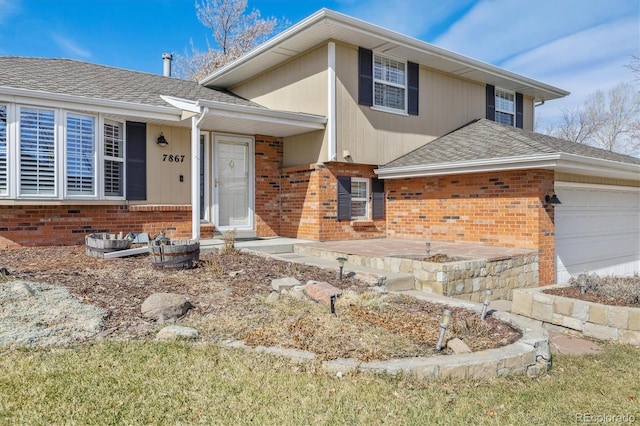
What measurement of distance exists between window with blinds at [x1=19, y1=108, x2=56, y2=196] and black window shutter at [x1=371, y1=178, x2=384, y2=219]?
265 inches

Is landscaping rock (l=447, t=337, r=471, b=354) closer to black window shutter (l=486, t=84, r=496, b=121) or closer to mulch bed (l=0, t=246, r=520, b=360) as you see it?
mulch bed (l=0, t=246, r=520, b=360)

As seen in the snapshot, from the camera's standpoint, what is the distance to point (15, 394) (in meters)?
2.66

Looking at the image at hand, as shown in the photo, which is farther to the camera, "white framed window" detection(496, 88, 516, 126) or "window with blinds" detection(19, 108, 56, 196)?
"white framed window" detection(496, 88, 516, 126)

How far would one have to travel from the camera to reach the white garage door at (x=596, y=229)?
30.5 ft

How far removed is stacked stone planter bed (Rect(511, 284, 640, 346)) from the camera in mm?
5109

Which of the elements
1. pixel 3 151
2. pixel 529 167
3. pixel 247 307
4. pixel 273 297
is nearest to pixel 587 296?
pixel 529 167

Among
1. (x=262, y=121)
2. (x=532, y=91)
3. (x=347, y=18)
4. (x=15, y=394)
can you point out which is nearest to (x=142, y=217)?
(x=262, y=121)

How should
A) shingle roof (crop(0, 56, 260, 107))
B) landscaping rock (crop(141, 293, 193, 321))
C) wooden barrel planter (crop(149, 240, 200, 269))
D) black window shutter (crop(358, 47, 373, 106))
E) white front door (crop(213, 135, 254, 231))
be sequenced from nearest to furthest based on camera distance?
landscaping rock (crop(141, 293, 193, 321))
wooden barrel planter (crop(149, 240, 200, 269))
shingle roof (crop(0, 56, 260, 107))
black window shutter (crop(358, 47, 373, 106))
white front door (crop(213, 135, 254, 231))

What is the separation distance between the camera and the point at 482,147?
9.40m

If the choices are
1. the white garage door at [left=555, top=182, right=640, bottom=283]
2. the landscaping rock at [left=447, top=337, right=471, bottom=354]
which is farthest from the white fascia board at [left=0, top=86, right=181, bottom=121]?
the white garage door at [left=555, top=182, right=640, bottom=283]

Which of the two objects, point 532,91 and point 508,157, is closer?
point 508,157

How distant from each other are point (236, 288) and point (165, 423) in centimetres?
285

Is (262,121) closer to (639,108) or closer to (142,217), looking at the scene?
(142,217)

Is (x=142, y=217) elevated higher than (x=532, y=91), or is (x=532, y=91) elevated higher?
(x=532, y=91)
